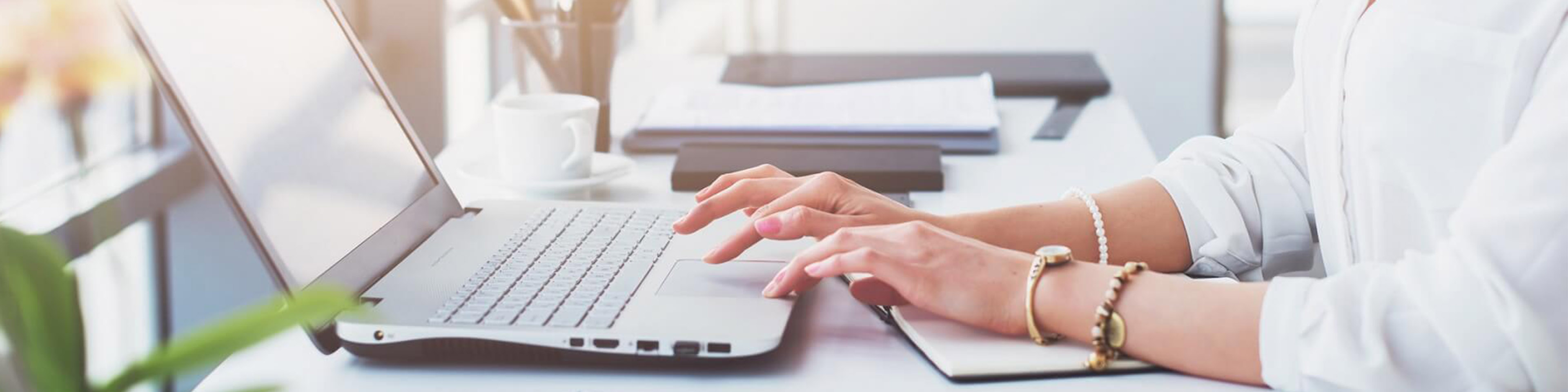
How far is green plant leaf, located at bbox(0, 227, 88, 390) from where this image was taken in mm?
327

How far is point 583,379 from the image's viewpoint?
69 cm

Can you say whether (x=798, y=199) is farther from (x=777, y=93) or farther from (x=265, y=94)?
(x=777, y=93)

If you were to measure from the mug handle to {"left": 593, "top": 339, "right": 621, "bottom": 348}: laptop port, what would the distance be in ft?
1.59

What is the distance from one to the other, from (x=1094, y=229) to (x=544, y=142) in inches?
17.4

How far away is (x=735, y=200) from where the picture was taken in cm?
92

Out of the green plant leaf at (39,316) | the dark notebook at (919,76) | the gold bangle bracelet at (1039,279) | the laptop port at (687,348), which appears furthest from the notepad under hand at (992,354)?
the dark notebook at (919,76)

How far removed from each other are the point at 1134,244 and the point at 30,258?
2.44ft

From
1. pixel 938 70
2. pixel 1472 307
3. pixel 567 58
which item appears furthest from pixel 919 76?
pixel 1472 307

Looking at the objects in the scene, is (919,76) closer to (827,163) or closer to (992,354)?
(827,163)

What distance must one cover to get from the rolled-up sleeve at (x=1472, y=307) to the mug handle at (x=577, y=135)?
2.03ft

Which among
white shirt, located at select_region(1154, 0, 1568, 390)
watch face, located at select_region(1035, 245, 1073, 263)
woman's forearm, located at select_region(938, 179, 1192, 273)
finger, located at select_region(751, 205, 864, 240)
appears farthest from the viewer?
woman's forearm, located at select_region(938, 179, 1192, 273)

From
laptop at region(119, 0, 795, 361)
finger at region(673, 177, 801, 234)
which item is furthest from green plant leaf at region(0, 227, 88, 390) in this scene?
finger at region(673, 177, 801, 234)

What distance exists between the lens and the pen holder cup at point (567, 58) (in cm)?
→ 132

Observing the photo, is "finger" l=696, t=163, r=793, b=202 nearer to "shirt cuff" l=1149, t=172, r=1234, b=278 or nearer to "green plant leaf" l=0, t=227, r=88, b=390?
"shirt cuff" l=1149, t=172, r=1234, b=278
